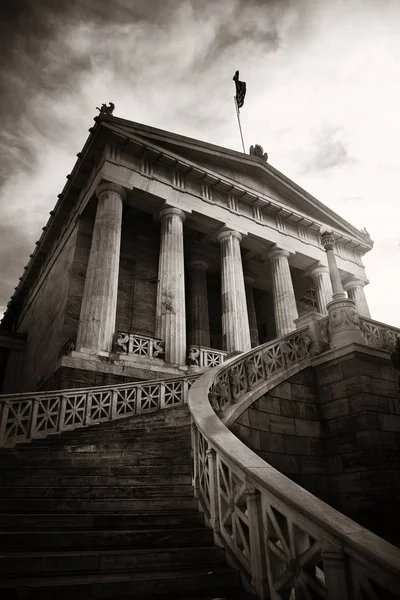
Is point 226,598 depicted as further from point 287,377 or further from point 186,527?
point 287,377

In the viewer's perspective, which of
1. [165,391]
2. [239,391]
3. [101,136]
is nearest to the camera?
[239,391]

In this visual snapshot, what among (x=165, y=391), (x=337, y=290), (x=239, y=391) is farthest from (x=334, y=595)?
(x=337, y=290)

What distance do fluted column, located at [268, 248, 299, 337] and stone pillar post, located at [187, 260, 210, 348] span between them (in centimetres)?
354

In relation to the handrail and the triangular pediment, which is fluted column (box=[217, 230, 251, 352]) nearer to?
the triangular pediment

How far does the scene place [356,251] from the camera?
2512 centimetres

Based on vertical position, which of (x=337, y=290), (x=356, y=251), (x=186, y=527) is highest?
(x=356, y=251)

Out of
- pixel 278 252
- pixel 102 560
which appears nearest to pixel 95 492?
pixel 102 560

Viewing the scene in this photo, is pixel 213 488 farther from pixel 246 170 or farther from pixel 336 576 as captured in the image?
pixel 246 170

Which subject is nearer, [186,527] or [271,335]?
[186,527]

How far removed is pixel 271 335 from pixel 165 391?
13980 mm

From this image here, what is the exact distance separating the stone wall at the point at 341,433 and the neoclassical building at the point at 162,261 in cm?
541

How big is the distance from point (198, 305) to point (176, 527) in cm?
1582

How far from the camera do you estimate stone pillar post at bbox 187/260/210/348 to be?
19234mm

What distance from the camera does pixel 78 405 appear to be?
9.37m
